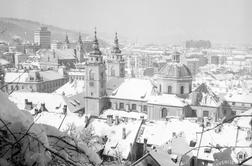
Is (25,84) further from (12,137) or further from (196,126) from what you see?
(12,137)

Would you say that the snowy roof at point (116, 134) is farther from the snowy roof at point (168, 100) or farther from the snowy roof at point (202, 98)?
the snowy roof at point (202, 98)

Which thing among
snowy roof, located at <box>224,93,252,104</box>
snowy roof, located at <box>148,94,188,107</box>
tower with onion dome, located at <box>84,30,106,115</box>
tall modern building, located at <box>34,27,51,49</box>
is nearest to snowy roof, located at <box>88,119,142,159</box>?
snowy roof, located at <box>148,94,188,107</box>

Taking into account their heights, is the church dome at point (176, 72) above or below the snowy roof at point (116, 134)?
above

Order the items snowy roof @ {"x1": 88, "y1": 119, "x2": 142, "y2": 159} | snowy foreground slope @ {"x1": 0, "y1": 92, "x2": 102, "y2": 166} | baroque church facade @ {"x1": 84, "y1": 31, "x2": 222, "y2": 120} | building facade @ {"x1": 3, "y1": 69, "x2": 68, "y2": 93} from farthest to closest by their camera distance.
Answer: building facade @ {"x1": 3, "y1": 69, "x2": 68, "y2": 93}
baroque church facade @ {"x1": 84, "y1": 31, "x2": 222, "y2": 120}
snowy roof @ {"x1": 88, "y1": 119, "x2": 142, "y2": 159}
snowy foreground slope @ {"x1": 0, "y1": 92, "x2": 102, "y2": 166}

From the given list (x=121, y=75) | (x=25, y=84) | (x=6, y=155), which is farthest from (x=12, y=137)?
(x=25, y=84)

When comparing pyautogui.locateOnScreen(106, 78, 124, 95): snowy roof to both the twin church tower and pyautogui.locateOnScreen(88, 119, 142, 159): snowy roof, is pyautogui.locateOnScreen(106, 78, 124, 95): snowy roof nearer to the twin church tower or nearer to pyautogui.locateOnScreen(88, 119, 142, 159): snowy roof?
the twin church tower

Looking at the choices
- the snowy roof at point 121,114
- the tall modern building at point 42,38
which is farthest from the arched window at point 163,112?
the tall modern building at point 42,38
